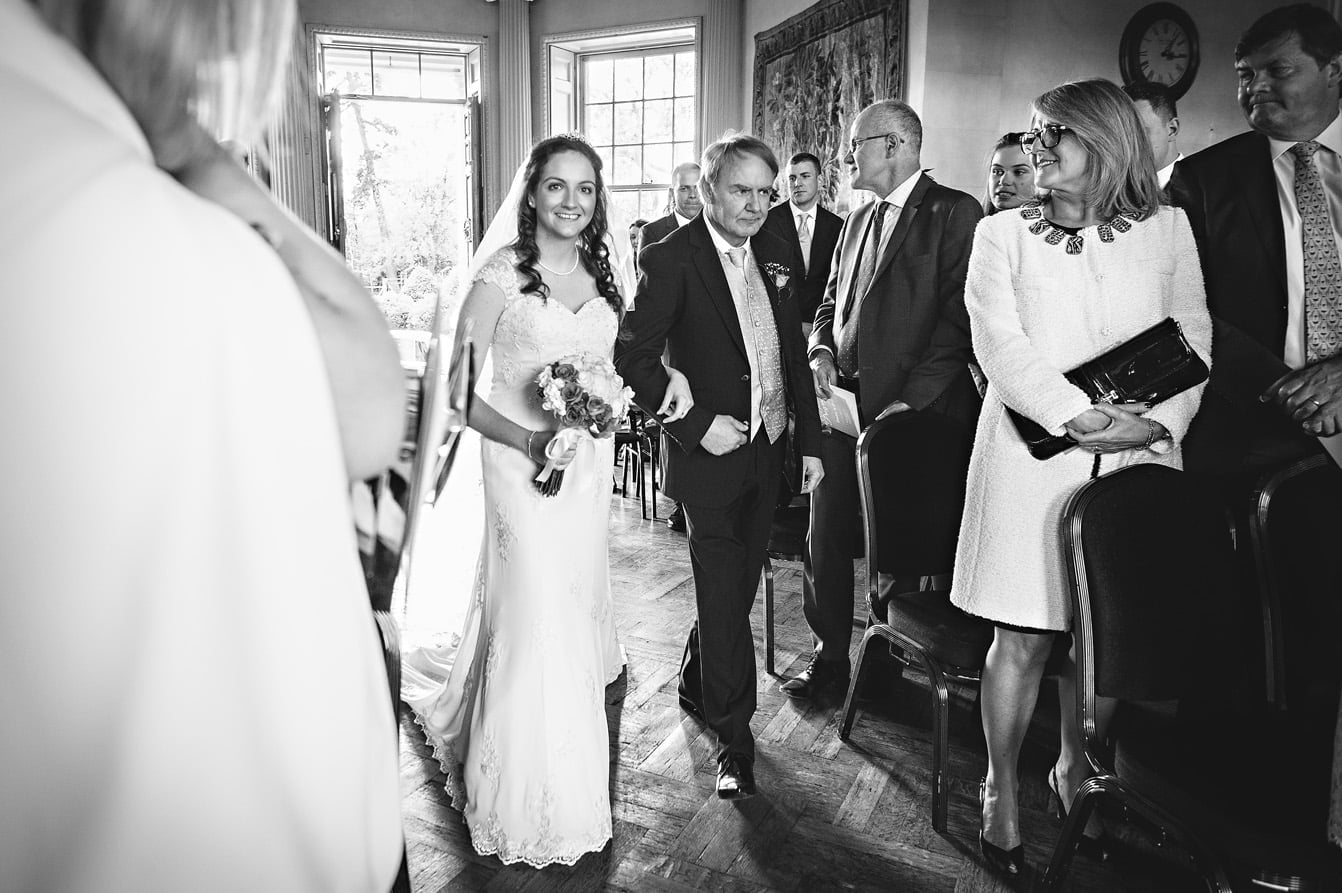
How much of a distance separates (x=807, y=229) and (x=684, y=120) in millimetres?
5832

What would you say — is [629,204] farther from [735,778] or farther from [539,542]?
[735,778]

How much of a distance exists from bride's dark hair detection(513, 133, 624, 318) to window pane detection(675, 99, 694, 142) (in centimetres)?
874

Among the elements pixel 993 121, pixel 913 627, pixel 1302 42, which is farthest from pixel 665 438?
pixel 993 121

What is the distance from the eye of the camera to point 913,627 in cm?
281

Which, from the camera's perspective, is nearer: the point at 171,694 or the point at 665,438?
the point at 171,694

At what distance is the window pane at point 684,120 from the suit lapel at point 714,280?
8.78 meters

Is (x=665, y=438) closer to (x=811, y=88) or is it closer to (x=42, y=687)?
(x=42, y=687)

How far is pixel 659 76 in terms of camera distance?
11250 millimetres

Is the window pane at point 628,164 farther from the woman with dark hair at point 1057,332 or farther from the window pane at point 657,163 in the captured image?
the woman with dark hair at point 1057,332

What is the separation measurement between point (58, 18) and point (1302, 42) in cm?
316

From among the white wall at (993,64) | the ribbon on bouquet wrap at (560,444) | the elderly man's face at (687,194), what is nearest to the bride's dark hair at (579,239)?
the ribbon on bouquet wrap at (560,444)

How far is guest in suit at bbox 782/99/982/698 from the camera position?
361cm

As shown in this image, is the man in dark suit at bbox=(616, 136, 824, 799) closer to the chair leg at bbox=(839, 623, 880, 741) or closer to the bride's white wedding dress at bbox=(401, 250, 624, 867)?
the bride's white wedding dress at bbox=(401, 250, 624, 867)

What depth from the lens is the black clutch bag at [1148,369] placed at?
2291mm
